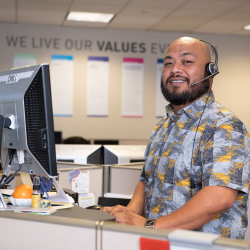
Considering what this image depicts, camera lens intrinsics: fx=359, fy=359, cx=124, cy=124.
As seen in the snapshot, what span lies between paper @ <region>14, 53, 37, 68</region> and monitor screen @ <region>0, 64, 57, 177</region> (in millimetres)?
3926

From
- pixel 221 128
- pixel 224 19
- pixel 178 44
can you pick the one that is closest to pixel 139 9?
pixel 224 19

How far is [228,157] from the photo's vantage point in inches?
47.0

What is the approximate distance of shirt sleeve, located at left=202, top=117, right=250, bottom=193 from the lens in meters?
1.17

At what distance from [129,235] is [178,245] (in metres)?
0.11

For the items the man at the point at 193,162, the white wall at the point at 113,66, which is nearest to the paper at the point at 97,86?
the white wall at the point at 113,66

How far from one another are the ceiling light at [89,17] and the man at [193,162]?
3208 millimetres

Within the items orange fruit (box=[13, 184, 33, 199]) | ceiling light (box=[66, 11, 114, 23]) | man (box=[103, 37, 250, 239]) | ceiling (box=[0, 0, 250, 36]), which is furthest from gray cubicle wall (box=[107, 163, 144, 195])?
ceiling light (box=[66, 11, 114, 23])

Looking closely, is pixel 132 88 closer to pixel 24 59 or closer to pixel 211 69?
pixel 24 59

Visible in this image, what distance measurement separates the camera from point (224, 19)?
4.62 metres

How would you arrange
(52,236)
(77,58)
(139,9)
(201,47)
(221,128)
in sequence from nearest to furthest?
(52,236) < (221,128) < (201,47) < (139,9) < (77,58)

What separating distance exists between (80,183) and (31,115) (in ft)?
3.31

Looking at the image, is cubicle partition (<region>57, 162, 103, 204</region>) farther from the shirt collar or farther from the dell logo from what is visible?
the dell logo

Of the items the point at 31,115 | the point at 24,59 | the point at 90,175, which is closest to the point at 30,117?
the point at 31,115

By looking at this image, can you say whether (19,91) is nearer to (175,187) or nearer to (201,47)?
(175,187)
